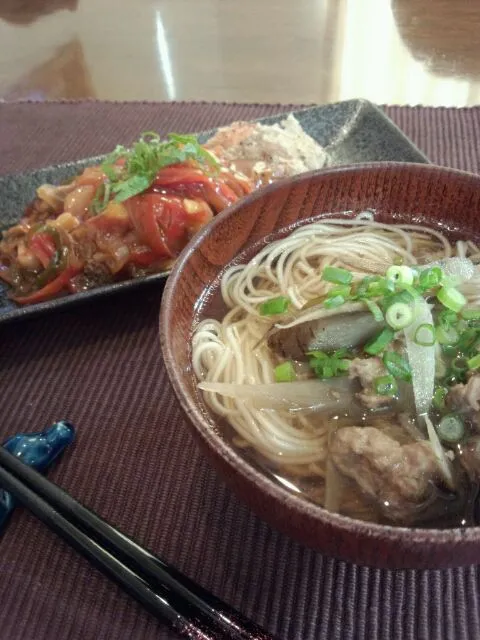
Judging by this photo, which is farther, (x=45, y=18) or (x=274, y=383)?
(x=45, y=18)

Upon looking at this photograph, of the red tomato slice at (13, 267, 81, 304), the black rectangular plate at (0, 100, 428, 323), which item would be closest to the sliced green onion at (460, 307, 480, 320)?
the black rectangular plate at (0, 100, 428, 323)

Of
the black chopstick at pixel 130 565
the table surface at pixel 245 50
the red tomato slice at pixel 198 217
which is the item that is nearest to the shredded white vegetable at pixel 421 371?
the black chopstick at pixel 130 565

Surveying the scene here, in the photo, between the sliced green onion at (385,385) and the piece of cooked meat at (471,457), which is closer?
the piece of cooked meat at (471,457)

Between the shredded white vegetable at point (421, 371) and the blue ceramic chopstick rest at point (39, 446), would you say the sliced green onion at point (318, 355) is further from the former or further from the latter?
the blue ceramic chopstick rest at point (39, 446)

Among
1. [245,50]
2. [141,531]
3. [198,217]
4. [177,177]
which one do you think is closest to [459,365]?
[141,531]

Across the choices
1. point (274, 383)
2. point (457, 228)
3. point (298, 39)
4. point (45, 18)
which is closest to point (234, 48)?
point (298, 39)

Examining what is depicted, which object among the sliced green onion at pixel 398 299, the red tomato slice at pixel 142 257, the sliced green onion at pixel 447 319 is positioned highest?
the sliced green onion at pixel 398 299

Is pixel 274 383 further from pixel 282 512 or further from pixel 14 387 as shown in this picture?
pixel 14 387

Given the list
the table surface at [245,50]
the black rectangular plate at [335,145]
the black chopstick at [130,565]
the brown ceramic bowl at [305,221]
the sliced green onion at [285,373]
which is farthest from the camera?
the table surface at [245,50]
